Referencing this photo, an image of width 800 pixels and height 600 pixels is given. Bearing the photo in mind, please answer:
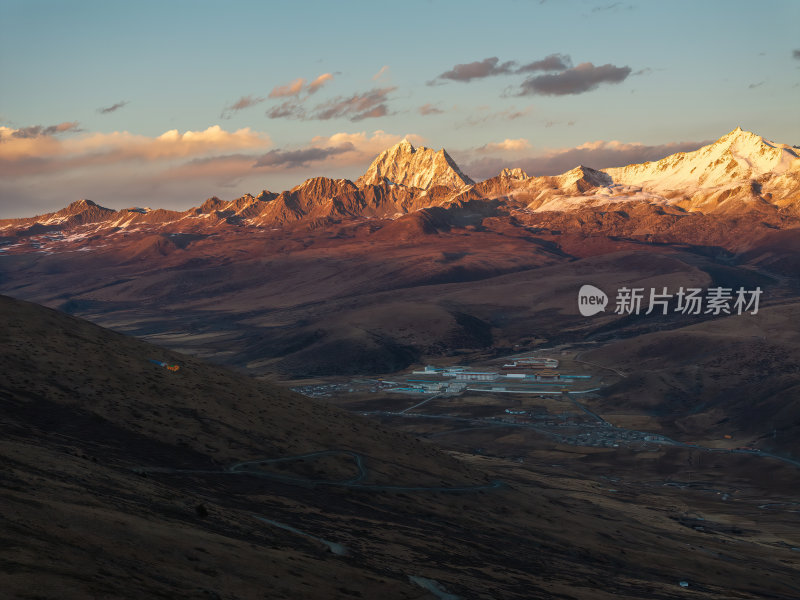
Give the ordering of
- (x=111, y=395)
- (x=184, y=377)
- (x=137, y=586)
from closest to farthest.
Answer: (x=137, y=586)
(x=111, y=395)
(x=184, y=377)

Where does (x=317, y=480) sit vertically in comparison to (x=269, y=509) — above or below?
below

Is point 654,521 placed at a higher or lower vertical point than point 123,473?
lower

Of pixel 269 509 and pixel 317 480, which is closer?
pixel 269 509

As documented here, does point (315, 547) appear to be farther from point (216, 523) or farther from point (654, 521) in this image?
point (654, 521)

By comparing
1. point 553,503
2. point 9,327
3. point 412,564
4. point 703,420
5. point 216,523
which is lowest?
point 703,420

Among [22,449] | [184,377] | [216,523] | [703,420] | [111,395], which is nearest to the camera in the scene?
[216,523]

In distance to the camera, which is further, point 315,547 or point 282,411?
point 282,411

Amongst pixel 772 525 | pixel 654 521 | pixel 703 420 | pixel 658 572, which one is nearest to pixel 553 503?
pixel 654 521

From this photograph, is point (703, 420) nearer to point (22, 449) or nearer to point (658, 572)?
point (658, 572)

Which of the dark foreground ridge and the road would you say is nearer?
the dark foreground ridge

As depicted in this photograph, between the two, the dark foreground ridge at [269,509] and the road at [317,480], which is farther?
the road at [317,480]
